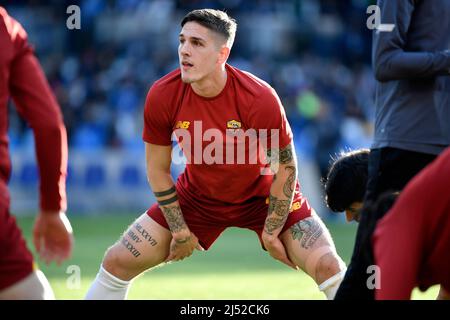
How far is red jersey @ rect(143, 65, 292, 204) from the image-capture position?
6508 mm

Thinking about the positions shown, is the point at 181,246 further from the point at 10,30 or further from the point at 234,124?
the point at 10,30

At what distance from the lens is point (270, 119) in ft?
21.1

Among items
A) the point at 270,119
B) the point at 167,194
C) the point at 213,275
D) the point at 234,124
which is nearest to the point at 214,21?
the point at 234,124

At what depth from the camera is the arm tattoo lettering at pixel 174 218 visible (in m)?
6.63

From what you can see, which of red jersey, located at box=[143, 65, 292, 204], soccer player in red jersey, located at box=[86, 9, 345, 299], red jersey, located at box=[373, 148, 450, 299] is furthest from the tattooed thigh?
red jersey, located at box=[373, 148, 450, 299]

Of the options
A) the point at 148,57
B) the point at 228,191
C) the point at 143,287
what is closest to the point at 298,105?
the point at 148,57

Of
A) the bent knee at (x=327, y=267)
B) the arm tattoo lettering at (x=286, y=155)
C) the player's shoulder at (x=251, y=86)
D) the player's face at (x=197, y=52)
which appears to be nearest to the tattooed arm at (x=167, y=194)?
the player's face at (x=197, y=52)

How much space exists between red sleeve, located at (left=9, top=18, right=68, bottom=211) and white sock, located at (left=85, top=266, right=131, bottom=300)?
256 cm

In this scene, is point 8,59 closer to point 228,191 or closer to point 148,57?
point 228,191

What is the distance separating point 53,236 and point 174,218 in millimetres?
2352

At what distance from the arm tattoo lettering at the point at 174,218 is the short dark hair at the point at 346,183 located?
111cm

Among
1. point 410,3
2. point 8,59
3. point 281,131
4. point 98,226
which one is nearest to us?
point 8,59
